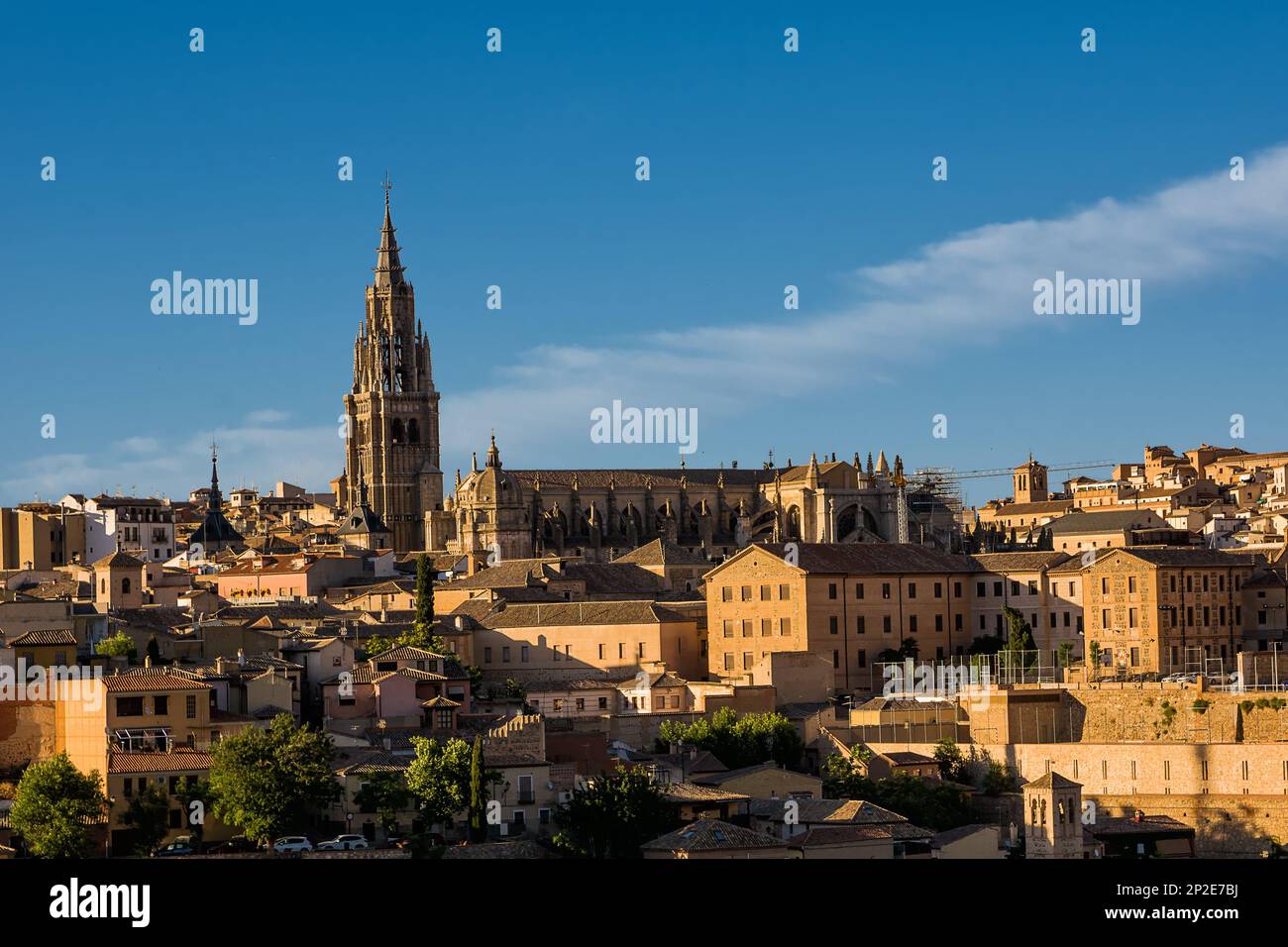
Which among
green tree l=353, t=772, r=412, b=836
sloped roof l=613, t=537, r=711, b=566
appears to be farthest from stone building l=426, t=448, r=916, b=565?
green tree l=353, t=772, r=412, b=836

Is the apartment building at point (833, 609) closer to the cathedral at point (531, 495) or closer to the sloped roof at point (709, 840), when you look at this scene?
the sloped roof at point (709, 840)

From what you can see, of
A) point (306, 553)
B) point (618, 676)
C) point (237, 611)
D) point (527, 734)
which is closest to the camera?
point (527, 734)

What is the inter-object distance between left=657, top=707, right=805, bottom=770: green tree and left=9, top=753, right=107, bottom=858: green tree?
16043 mm

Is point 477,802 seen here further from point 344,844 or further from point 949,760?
point 949,760

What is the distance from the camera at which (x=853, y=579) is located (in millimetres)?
71000

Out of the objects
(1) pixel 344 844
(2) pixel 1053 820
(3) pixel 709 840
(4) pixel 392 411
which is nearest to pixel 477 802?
(1) pixel 344 844

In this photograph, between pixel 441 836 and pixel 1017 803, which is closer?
pixel 441 836

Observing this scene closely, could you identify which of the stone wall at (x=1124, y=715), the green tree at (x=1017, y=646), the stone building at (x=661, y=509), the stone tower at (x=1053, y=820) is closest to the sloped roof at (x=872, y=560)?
the green tree at (x=1017, y=646)

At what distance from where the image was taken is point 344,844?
4425cm

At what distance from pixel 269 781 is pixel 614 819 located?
7076 mm
